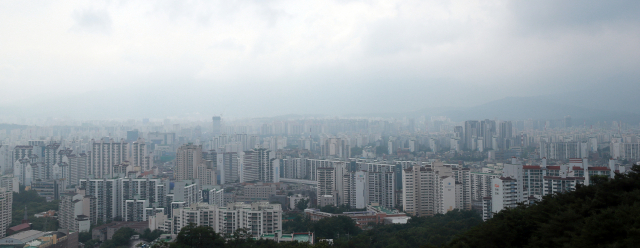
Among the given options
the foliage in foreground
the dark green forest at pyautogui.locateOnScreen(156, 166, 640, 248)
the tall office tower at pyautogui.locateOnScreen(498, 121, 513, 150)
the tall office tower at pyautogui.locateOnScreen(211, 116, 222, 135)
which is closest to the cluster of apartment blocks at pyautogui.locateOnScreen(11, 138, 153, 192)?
the dark green forest at pyautogui.locateOnScreen(156, 166, 640, 248)

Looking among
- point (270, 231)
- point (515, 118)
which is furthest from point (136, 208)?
point (515, 118)

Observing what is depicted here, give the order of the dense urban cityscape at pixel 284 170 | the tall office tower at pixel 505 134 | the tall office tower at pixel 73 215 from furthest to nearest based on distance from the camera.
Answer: the tall office tower at pixel 505 134 → the tall office tower at pixel 73 215 → the dense urban cityscape at pixel 284 170

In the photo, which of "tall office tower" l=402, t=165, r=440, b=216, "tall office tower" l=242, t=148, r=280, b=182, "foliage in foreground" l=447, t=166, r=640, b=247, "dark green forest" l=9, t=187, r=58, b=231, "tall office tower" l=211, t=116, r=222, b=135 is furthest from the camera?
"tall office tower" l=211, t=116, r=222, b=135

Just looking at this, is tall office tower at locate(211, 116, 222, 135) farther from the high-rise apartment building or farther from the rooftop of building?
the high-rise apartment building

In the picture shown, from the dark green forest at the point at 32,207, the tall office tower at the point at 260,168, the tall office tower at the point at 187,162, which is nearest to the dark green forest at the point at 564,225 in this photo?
the dark green forest at the point at 32,207

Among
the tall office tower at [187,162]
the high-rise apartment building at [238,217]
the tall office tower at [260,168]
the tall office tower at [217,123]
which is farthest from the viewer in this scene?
the tall office tower at [217,123]

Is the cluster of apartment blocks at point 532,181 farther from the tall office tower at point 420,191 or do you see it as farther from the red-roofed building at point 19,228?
the red-roofed building at point 19,228

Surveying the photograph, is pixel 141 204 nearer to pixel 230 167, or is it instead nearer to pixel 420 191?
pixel 420 191
